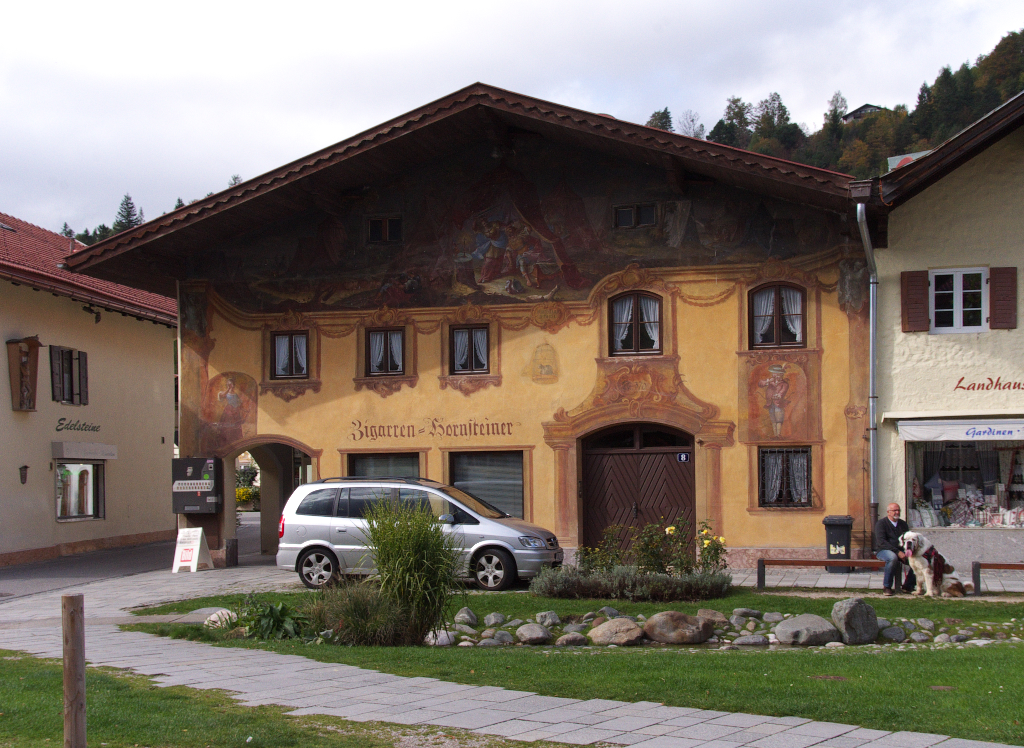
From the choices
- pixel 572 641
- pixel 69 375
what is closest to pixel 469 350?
pixel 572 641

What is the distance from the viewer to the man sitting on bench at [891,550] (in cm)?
1575

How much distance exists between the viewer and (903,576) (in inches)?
665

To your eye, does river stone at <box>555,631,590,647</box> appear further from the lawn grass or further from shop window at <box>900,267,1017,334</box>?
shop window at <box>900,267,1017,334</box>

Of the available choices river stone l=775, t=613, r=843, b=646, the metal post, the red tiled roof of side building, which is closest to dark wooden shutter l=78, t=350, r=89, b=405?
the red tiled roof of side building

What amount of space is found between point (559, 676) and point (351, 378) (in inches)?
531

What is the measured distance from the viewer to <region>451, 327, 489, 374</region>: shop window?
851 inches

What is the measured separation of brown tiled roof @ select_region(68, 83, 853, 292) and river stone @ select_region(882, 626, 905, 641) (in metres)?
8.48

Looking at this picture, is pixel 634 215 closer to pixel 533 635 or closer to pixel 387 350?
pixel 387 350

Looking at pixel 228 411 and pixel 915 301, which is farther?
pixel 228 411

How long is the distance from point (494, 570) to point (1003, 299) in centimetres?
1000

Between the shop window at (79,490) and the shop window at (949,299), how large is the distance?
19866 millimetres

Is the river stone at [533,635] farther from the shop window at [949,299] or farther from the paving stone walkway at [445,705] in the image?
the shop window at [949,299]

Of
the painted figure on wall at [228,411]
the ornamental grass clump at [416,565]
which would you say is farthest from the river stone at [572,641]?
the painted figure on wall at [228,411]

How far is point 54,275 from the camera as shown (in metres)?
26.4
